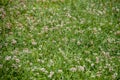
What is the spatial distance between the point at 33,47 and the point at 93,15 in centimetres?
407

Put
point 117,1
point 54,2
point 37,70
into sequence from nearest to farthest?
point 37,70 < point 54,2 < point 117,1

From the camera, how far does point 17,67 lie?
29.8 feet

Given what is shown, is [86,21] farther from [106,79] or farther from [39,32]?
[106,79]

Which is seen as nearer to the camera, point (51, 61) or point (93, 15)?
point (51, 61)

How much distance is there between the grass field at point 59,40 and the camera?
30.2ft

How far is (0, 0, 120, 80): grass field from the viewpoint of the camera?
9.21 meters

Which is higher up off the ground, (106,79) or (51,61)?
(51,61)

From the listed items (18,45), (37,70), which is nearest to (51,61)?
(37,70)

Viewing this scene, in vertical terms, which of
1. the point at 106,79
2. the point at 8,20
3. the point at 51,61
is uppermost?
the point at 8,20

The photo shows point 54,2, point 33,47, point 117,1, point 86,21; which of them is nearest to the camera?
point 33,47

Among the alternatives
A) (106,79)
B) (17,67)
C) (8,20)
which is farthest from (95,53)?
(8,20)

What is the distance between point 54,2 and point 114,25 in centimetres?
307

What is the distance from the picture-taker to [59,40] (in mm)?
10797

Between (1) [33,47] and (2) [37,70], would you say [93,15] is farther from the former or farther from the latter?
(2) [37,70]
